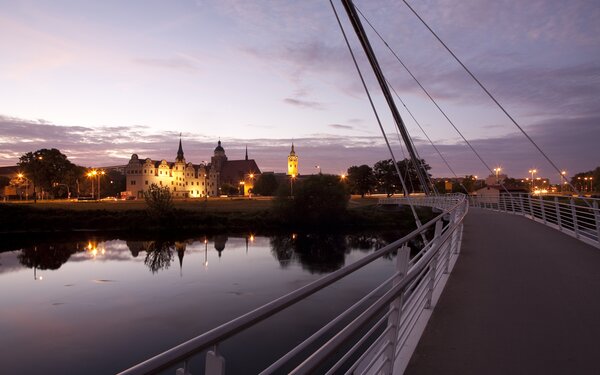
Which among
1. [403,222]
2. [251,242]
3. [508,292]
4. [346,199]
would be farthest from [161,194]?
[508,292]

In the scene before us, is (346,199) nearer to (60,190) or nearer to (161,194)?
(161,194)

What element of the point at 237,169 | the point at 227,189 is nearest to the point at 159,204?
the point at 227,189

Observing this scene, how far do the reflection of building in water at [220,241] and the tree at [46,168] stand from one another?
58558 mm

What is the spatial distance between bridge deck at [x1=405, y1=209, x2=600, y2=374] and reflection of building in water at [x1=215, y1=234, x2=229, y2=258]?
37800 millimetres

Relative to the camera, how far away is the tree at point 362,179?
378 ft

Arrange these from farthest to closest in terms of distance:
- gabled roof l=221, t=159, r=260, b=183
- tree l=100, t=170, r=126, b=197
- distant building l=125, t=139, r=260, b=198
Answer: gabled roof l=221, t=159, r=260, b=183
tree l=100, t=170, r=126, b=197
distant building l=125, t=139, r=260, b=198

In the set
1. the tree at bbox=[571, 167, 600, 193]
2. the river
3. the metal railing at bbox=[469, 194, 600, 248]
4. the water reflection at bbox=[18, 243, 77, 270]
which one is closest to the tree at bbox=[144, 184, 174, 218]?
the river

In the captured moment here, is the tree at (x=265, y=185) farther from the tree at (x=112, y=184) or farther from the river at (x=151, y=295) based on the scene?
the river at (x=151, y=295)

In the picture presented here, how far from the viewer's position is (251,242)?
4962 centimetres

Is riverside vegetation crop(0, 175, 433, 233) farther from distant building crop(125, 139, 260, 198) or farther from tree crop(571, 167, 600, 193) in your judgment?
tree crop(571, 167, 600, 193)

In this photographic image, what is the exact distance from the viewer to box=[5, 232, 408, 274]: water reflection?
38106 millimetres

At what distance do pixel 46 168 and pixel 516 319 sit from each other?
105721 mm

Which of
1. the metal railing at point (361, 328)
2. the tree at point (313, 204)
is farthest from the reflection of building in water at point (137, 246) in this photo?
the metal railing at point (361, 328)

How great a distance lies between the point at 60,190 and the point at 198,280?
87.4 m
